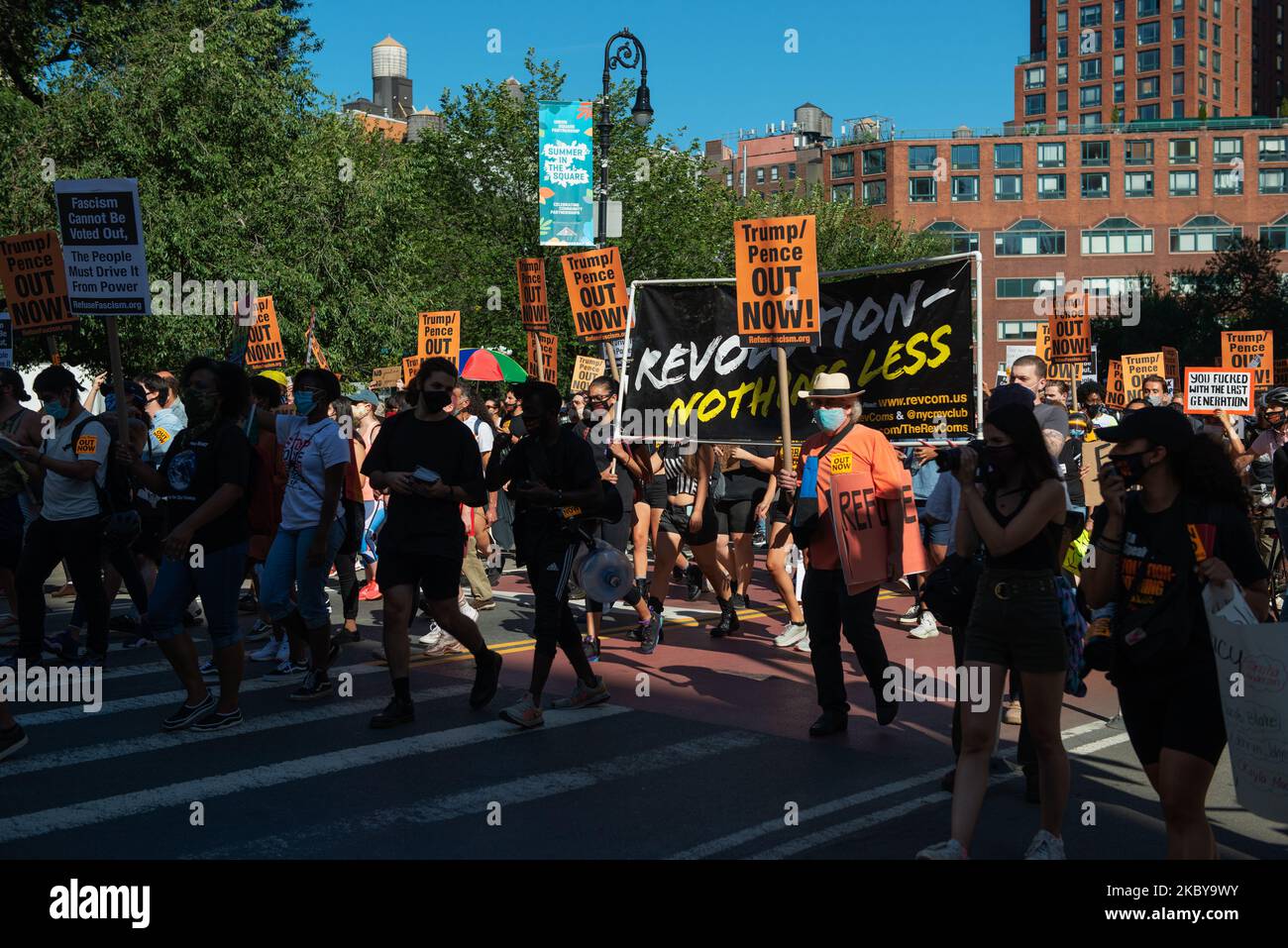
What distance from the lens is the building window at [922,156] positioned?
101 metres

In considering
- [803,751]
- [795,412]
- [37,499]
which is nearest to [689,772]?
[803,751]

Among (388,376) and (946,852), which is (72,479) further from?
(388,376)

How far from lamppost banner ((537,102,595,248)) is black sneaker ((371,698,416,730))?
13.9m

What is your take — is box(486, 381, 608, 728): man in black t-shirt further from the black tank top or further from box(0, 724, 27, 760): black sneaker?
the black tank top

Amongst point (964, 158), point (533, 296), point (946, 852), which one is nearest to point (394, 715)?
point (946, 852)

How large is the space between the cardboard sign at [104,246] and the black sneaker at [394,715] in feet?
12.8

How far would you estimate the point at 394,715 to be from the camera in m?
7.75

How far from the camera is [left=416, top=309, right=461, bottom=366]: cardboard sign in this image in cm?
→ 2061

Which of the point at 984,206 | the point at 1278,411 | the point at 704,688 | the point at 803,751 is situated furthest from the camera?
the point at 984,206

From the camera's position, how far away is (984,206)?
10062 cm

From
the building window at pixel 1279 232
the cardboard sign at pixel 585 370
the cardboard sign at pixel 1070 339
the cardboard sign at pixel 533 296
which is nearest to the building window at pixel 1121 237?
the building window at pixel 1279 232

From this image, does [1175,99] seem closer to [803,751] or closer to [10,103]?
[10,103]

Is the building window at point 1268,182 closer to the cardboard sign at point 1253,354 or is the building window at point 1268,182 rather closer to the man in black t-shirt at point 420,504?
the cardboard sign at point 1253,354
